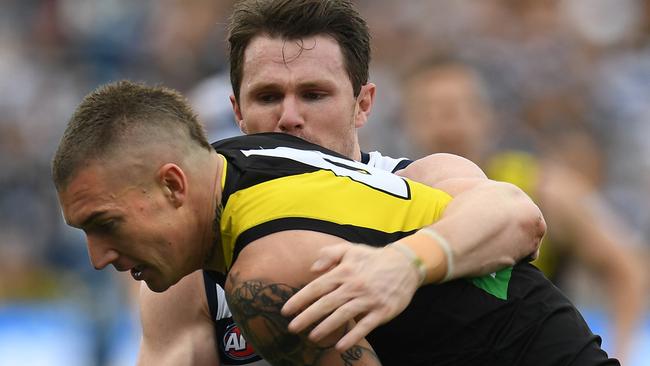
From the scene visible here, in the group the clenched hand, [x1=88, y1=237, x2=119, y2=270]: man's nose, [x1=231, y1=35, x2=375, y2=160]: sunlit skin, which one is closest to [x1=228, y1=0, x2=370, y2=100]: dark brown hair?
[x1=231, y1=35, x2=375, y2=160]: sunlit skin

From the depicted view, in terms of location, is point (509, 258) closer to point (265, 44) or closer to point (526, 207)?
point (526, 207)

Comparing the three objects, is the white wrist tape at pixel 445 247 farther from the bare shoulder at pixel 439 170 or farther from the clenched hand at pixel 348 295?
the bare shoulder at pixel 439 170

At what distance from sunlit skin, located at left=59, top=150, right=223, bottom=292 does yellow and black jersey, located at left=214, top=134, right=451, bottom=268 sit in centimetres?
12

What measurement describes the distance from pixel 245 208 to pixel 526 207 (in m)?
1.01

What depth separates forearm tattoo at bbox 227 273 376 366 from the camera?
3.34 meters

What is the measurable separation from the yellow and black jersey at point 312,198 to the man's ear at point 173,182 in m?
0.14

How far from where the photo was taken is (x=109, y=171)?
3.55m

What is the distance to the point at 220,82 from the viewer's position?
895 centimetres

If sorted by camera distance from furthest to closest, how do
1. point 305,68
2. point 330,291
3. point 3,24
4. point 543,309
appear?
point 3,24 < point 305,68 < point 543,309 < point 330,291

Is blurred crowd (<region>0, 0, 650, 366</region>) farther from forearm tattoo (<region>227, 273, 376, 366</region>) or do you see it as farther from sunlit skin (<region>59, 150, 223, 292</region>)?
forearm tattoo (<region>227, 273, 376, 366</region>)

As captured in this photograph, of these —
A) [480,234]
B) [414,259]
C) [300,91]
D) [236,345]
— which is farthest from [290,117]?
[414,259]

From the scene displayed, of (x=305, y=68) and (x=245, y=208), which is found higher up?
(x=305, y=68)

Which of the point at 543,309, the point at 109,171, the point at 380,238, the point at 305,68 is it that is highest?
the point at 305,68

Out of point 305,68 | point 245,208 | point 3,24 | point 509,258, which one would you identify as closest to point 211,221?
point 245,208
